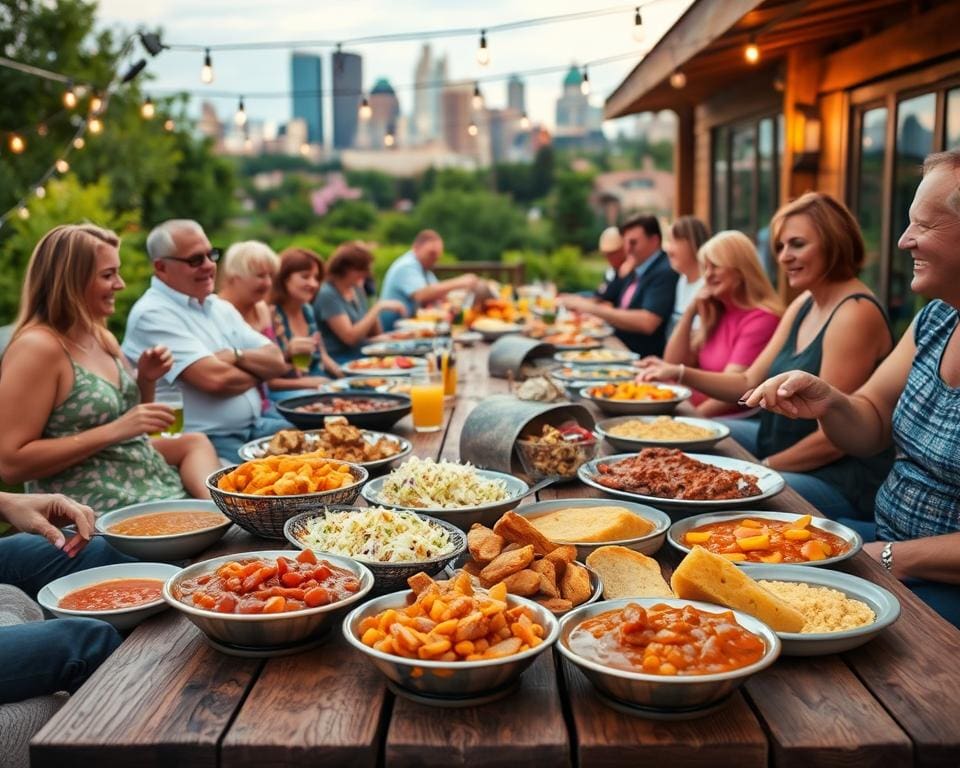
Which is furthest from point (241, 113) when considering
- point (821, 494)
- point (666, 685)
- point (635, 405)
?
point (666, 685)

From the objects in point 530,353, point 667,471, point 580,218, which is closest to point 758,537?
point 667,471

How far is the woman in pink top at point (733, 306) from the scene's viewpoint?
14.5 ft

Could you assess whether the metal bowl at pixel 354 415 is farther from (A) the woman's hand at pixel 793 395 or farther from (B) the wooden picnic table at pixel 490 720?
(B) the wooden picnic table at pixel 490 720

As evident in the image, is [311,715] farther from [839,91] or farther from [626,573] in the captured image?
[839,91]

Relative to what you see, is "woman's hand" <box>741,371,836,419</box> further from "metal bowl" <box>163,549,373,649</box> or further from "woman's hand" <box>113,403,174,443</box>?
"woman's hand" <box>113,403,174,443</box>

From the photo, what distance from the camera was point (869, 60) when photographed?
629 cm

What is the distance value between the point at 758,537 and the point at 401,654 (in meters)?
Answer: 0.92

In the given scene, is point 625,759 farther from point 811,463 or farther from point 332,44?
point 332,44


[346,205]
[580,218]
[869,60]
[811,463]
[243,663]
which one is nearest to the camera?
[243,663]

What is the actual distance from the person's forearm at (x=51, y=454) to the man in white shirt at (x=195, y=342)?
982 millimetres

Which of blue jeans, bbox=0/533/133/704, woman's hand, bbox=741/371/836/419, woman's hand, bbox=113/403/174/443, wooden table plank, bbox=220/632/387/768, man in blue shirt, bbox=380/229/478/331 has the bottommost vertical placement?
blue jeans, bbox=0/533/133/704

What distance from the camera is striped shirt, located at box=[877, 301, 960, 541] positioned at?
2480mm

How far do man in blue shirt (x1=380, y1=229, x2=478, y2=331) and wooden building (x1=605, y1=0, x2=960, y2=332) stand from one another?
246 centimetres

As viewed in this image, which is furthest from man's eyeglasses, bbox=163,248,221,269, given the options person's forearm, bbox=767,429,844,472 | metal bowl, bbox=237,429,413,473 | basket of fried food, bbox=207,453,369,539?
person's forearm, bbox=767,429,844,472
